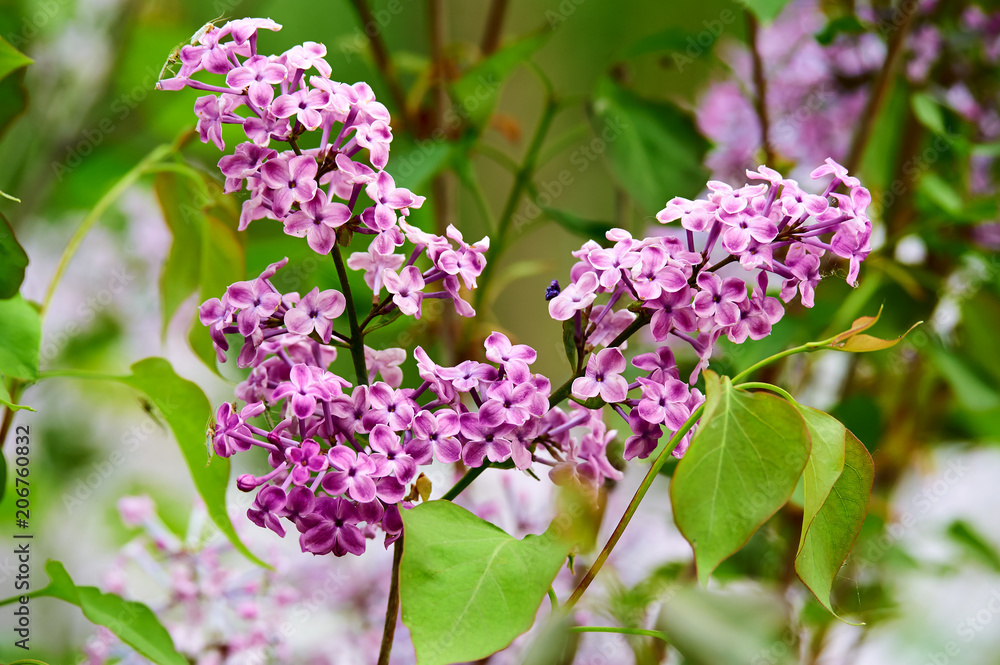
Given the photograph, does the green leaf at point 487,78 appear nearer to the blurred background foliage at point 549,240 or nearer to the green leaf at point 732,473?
the blurred background foliage at point 549,240

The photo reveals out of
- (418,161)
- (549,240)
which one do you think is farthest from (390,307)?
(549,240)

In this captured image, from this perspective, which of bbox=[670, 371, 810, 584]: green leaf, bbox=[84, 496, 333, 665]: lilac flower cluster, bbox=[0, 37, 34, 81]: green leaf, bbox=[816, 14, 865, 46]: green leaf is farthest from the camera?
bbox=[816, 14, 865, 46]: green leaf

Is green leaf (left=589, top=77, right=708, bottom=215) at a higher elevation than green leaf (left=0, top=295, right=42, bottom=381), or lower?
higher

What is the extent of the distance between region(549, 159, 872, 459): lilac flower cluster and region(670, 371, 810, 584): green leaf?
0.03 m

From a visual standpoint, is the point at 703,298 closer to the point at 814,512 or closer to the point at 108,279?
the point at 814,512

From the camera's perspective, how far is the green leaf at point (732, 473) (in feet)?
0.69

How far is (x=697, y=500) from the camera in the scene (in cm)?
21

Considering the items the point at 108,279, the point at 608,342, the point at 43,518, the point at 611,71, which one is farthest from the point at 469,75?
the point at 43,518

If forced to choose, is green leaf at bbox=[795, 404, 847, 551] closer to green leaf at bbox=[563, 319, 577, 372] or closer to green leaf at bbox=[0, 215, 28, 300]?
green leaf at bbox=[563, 319, 577, 372]

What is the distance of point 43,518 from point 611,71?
30.2 inches

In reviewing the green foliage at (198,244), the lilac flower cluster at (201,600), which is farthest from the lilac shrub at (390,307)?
the lilac flower cluster at (201,600)

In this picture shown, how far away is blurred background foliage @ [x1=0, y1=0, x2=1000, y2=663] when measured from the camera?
441 millimetres

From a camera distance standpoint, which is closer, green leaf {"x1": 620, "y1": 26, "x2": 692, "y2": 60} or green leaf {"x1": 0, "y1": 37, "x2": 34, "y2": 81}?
green leaf {"x1": 0, "y1": 37, "x2": 34, "y2": 81}

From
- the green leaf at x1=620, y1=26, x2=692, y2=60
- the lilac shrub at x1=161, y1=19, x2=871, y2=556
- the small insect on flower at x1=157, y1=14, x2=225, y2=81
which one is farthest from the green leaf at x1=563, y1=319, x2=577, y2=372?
the green leaf at x1=620, y1=26, x2=692, y2=60
